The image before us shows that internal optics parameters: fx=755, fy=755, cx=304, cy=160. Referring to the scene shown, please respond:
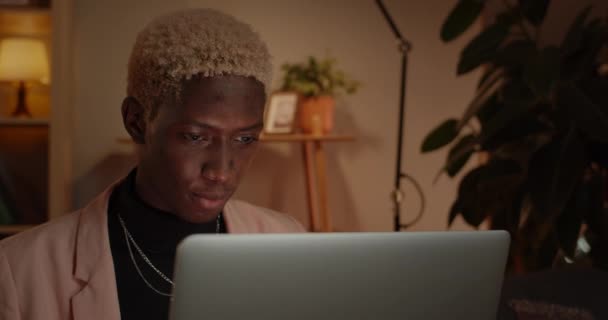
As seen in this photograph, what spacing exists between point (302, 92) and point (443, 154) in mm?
877

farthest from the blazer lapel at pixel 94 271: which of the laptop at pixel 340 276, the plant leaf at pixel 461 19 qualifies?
the plant leaf at pixel 461 19

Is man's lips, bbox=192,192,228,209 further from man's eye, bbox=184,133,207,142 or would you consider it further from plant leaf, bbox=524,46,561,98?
plant leaf, bbox=524,46,561,98

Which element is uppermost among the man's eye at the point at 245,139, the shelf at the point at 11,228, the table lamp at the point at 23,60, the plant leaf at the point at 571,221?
the man's eye at the point at 245,139

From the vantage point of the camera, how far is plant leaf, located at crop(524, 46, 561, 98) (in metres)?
2.05

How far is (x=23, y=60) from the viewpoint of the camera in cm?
312

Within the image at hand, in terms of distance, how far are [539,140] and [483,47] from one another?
35 cm

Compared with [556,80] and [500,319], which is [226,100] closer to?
[500,319]

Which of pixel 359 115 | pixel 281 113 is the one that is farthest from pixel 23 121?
pixel 359 115

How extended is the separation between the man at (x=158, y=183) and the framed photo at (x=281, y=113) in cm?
212

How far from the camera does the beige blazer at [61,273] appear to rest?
1057 mm

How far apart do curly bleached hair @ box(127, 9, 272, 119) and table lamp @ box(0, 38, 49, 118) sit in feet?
7.46

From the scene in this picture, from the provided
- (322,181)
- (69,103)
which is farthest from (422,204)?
(69,103)

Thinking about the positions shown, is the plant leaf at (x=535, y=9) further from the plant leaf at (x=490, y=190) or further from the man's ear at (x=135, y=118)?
the man's ear at (x=135, y=118)

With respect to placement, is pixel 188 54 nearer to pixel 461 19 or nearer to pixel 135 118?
pixel 135 118
